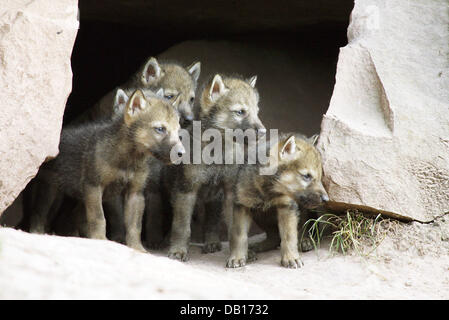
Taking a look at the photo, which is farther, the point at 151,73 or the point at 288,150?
the point at 151,73

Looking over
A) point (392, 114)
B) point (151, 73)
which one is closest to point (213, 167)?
point (151, 73)

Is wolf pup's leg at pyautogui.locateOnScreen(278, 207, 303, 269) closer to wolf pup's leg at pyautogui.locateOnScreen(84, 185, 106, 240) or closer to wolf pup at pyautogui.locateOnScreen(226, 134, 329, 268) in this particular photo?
wolf pup at pyautogui.locateOnScreen(226, 134, 329, 268)

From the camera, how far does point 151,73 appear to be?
7.45 meters

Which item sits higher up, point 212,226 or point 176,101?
point 176,101

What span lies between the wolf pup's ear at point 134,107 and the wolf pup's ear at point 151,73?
4.78 ft

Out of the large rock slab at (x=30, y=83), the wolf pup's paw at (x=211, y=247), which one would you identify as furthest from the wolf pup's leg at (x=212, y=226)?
the large rock slab at (x=30, y=83)

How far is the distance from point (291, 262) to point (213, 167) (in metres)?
1.41

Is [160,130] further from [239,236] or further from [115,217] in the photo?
[115,217]

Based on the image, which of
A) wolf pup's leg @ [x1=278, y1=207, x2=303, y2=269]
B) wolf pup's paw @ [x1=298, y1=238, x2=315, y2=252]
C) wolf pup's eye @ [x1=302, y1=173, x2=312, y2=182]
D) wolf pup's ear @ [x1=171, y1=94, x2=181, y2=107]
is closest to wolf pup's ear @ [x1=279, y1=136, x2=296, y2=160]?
wolf pup's eye @ [x1=302, y1=173, x2=312, y2=182]

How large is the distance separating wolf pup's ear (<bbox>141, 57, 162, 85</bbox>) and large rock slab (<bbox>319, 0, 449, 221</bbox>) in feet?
7.64

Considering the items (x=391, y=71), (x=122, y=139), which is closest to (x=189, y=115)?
(x=122, y=139)

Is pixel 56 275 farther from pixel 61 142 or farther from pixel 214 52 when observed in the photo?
pixel 214 52

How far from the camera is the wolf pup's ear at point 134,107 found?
5.95 meters

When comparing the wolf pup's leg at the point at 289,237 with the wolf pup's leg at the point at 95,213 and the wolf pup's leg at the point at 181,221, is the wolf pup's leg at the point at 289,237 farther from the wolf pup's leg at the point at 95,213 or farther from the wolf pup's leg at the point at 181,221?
the wolf pup's leg at the point at 95,213
